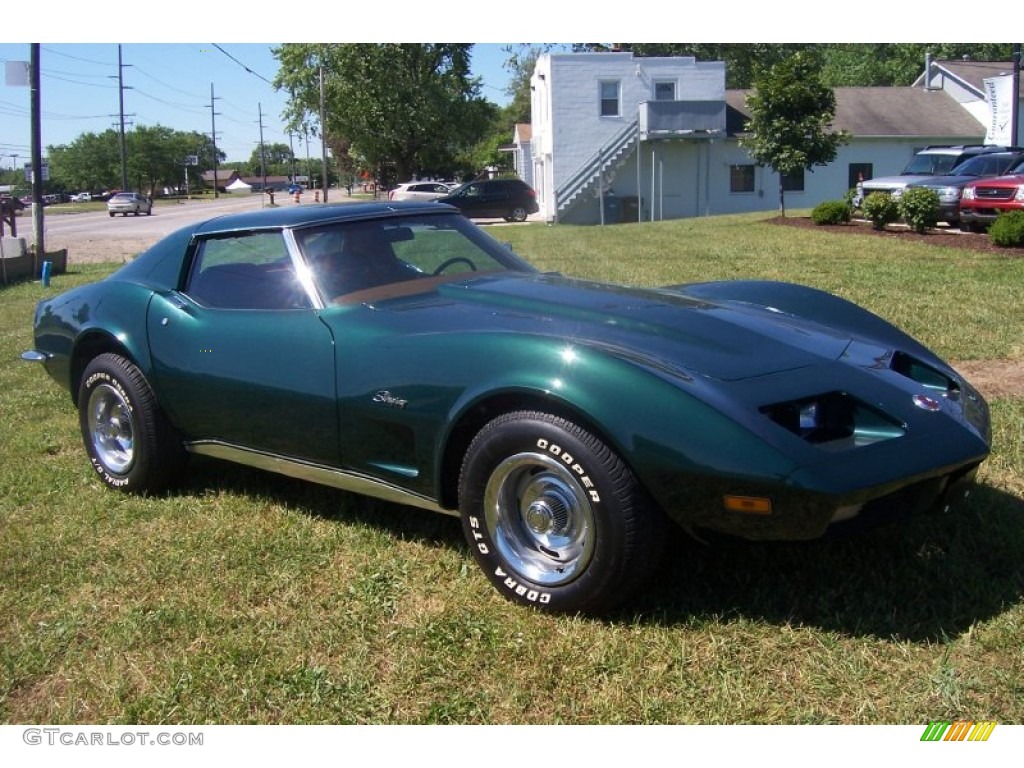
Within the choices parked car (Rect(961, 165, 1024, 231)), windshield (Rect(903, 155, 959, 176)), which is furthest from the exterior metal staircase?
parked car (Rect(961, 165, 1024, 231))

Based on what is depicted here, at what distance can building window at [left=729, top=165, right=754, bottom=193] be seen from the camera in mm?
35844

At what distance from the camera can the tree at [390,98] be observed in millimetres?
48562

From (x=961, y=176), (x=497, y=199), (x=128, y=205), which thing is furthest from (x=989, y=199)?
(x=128, y=205)

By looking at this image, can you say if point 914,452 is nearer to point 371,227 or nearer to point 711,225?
point 371,227

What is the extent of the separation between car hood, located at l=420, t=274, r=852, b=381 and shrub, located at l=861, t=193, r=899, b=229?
1509 cm

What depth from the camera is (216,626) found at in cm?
333

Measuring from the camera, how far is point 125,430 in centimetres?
479

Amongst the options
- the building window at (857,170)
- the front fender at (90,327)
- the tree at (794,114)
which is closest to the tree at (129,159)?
the building window at (857,170)

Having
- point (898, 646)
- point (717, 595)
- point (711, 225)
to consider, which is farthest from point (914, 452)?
point (711, 225)

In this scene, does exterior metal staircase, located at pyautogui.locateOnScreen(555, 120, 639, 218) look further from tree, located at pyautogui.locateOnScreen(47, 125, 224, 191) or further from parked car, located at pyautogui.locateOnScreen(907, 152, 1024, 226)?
tree, located at pyautogui.locateOnScreen(47, 125, 224, 191)

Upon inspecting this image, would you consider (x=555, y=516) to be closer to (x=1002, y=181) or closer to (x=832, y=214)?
(x=1002, y=181)

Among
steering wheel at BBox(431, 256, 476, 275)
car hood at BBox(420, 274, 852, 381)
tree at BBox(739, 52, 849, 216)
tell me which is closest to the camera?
car hood at BBox(420, 274, 852, 381)

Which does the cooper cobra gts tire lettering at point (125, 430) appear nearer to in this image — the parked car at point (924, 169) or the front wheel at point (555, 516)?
the front wheel at point (555, 516)

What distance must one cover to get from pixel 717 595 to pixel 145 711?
71.4 inches
